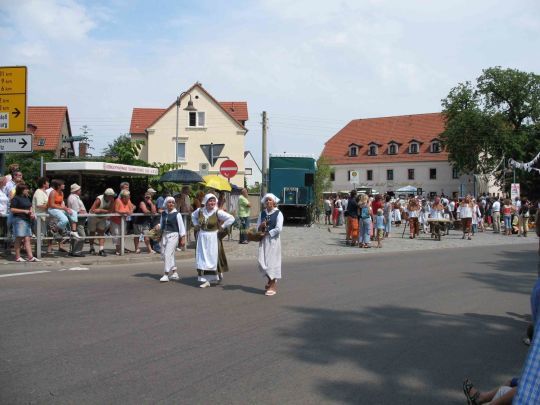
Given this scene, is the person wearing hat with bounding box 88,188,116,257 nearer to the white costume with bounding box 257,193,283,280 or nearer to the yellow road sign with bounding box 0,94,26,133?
the yellow road sign with bounding box 0,94,26,133

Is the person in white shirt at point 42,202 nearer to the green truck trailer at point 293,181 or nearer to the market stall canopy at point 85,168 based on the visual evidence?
the market stall canopy at point 85,168

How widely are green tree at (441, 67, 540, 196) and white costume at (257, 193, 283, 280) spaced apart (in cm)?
5550

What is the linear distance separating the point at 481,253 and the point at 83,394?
14.7 meters

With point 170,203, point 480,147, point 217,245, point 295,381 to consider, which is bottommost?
point 295,381

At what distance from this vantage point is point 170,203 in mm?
10680

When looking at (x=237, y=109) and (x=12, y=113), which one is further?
(x=237, y=109)

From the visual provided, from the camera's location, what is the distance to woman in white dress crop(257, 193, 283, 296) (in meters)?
9.46

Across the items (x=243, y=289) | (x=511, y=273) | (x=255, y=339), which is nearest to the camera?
(x=255, y=339)

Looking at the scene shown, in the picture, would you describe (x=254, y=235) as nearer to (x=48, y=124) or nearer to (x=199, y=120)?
(x=199, y=120)

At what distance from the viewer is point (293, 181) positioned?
30141mm

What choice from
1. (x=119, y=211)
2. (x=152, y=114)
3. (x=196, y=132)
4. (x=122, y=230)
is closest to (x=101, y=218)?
(x=119, y=211)

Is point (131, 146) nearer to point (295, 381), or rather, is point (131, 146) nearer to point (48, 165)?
point (48, 165)

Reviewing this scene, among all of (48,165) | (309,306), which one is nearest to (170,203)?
(309,306)

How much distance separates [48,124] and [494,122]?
1911 inches
